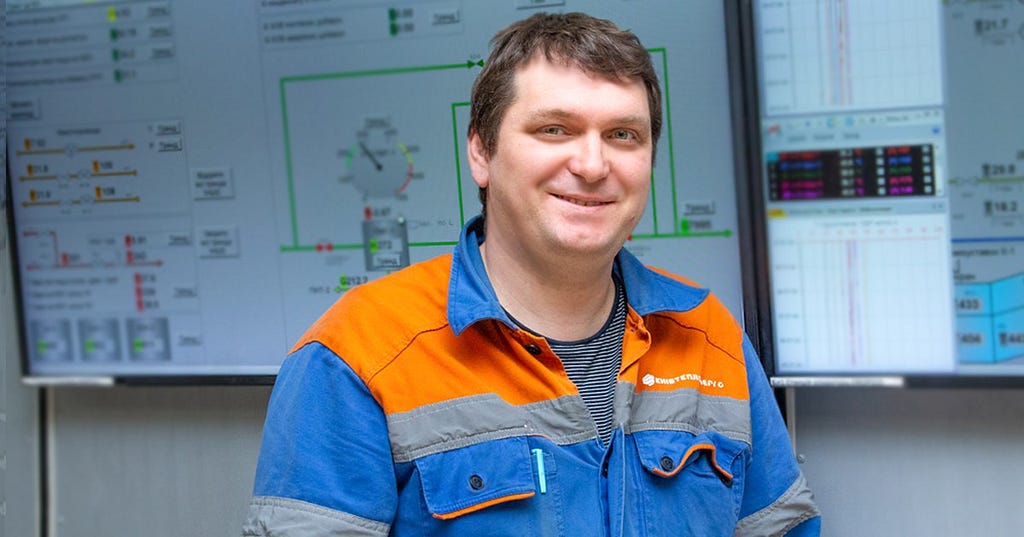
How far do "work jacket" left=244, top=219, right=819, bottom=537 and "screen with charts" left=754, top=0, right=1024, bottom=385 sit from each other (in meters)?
0.38

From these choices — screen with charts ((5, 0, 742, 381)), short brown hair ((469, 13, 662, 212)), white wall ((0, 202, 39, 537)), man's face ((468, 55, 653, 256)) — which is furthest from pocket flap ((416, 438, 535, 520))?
white wall ((0, 202, 39, 537))

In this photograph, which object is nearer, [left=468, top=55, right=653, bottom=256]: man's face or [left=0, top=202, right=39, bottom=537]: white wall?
[left=468, top=55, right=653, bottom=256]: man's face

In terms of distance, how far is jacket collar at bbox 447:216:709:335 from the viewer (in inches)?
60.9

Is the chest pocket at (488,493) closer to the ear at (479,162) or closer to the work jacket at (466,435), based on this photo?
the work jacket at (466,435)

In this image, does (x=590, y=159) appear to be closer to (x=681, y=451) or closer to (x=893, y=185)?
(x=681, y=451)

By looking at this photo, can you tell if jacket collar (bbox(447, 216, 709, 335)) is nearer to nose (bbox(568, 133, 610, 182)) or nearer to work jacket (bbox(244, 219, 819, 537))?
work jacket (bbox(244, 219, 819, 537))

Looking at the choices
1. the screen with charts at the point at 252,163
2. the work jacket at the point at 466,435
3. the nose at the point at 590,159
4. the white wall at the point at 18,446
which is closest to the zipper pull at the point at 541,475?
the work jacket at the point at 466,435

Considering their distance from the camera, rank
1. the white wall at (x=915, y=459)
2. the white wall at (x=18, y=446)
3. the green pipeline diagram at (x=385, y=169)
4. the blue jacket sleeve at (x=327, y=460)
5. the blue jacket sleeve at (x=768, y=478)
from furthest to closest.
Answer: the white wall at (x=18, y=446) → the green pipeline diagram at (x=385, y=169) → the white wall at (x=915, y=459) → the blue jacket sleeve at (x=768, y=478) → the blue jacket sleeve at (x=327, y=460)

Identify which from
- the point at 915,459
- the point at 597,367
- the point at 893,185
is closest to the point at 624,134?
the point at 597,367

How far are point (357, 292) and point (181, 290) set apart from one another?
747 mm

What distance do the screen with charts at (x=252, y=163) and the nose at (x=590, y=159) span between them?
1.46 feet

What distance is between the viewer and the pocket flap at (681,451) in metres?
1.58

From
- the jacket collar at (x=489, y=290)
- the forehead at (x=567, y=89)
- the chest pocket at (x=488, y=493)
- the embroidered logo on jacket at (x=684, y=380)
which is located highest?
the forehead at (x=567, y=89)

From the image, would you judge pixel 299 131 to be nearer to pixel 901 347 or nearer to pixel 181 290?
pixel 181 290
